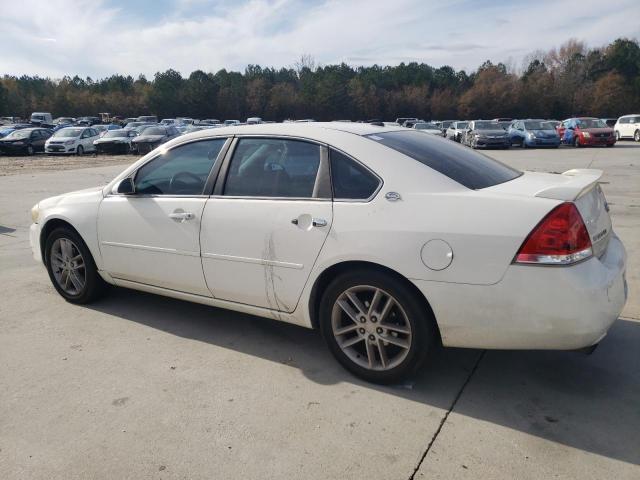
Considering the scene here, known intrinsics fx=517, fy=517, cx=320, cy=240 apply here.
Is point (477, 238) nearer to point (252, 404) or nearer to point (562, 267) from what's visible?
point (562, 267)

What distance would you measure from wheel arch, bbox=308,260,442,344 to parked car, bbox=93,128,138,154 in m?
28.1

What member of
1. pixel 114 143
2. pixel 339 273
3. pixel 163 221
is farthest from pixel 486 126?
pixel 339 273

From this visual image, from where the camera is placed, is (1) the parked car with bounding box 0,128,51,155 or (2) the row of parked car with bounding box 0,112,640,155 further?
(1) the parked car with bounding box 0,128,51,155

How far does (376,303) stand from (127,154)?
2855 centimetres

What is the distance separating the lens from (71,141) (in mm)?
27703

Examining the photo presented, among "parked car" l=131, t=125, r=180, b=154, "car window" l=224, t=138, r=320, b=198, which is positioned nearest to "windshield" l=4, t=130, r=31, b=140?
"parked car" l=131, t=125, r=180, b=154

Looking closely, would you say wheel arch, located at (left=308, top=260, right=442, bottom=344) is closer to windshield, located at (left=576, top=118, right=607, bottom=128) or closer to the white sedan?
the white sedan

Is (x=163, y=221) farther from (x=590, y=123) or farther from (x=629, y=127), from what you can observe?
(x=629, y=127)

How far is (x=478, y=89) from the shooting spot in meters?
74.8

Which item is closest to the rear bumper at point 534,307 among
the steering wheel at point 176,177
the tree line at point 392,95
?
the steering wheel at point 176,177

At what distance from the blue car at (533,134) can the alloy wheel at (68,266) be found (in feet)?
89.9

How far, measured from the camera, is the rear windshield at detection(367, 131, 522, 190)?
3117 millimetres

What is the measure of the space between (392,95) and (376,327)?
82.7m

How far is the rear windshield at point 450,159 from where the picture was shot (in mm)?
3117
